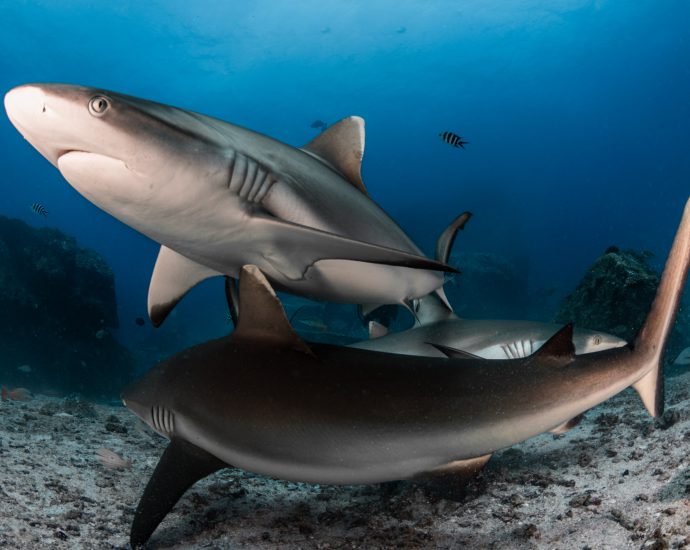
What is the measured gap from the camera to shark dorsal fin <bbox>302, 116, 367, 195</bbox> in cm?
369

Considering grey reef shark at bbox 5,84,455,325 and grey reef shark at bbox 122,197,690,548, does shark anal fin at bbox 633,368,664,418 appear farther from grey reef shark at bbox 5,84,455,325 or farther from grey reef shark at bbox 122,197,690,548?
grey reef shark at bbox 5,84,455,325

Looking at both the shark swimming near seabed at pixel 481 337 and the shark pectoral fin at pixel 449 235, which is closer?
the shark swimming near seabed at pixel 481 337

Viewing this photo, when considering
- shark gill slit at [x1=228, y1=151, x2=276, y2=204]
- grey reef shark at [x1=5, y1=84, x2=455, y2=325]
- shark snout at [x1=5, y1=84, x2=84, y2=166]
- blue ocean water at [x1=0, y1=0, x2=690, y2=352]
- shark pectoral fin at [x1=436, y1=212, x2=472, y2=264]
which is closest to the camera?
shark snout at [x1=5, y1=84, x2=84, y2=166]

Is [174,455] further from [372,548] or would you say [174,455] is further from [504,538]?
[504,538]

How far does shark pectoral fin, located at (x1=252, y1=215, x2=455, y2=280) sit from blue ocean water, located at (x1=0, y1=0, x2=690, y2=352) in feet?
158

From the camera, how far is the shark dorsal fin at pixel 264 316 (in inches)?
93.3

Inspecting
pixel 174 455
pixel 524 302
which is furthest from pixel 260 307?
pixel 524 302

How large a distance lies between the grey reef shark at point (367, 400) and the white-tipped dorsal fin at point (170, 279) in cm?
121

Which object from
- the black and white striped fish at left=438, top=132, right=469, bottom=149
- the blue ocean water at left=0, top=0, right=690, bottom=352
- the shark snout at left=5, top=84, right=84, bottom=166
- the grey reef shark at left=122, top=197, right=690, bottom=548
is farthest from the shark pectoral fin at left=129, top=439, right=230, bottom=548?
the blue ocean water at left=0, top=0, right=690, bottom=352

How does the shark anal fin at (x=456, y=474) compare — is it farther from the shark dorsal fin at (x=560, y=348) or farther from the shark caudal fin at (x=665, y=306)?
the shark caudal fin at (x=665, y=306)

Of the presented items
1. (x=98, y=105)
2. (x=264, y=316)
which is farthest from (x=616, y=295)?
(x=98, y=105)

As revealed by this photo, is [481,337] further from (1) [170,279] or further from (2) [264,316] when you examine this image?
(1) [170,279]

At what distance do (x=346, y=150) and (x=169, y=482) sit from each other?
8.69 feet

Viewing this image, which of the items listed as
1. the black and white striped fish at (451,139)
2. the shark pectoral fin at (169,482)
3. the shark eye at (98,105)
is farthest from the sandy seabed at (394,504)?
the black and white striped fish at (451,139)
